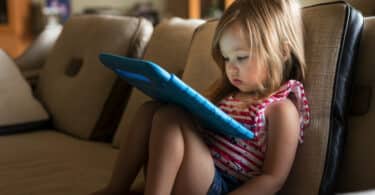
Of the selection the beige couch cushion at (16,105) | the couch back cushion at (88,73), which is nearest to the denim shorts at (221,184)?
the couch back cushion at (88,73)

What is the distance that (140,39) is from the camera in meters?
2.00

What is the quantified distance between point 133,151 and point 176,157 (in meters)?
0.17

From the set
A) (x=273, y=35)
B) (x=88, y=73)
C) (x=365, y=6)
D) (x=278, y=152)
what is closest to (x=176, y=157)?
(x=278, y=152)

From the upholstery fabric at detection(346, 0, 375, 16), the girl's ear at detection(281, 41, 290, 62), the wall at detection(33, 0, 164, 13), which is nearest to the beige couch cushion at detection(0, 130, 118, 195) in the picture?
the girl's ear at detection(281, 41, 290, 62)

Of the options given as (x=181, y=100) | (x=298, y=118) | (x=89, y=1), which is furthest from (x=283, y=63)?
(x=89, y=1)

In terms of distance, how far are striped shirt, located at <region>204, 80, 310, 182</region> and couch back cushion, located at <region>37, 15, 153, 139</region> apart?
802 millimetres

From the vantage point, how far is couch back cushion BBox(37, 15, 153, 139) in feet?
6.48

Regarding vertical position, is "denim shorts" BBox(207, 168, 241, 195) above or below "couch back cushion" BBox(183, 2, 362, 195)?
below

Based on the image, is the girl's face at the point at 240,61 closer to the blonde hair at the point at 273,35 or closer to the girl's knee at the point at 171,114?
the blonde hair at the point at 273,35

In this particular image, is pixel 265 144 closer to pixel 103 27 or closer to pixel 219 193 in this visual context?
pixel 219 193

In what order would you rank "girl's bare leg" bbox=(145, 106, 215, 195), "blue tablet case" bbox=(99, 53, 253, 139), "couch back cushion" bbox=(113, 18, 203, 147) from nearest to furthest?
"blue tablet case" bbox=(99, 53, 253, 139), "girl's bare leg" bbox=(145, 106, 215, 195), "couch back cushion" bbox=(113, 18, 203, 147)

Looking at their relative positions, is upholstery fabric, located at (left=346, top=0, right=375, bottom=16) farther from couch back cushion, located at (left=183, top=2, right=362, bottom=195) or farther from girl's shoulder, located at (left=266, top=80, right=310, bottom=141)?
girl's shoulder, located at (left=266, top=80, right=310, bottom=141)

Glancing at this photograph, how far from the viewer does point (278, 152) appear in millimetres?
1129

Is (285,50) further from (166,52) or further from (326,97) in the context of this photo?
(166,52)
